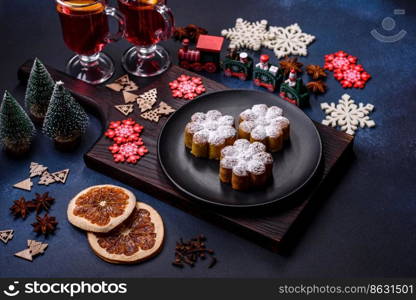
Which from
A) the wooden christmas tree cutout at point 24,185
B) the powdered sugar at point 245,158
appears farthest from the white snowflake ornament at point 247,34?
the wooden christmas tree cutout at point 24,185

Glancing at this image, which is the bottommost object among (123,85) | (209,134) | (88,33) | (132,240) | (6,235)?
(6,235)

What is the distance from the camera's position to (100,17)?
108 inches

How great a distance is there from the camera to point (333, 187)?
2.54 m

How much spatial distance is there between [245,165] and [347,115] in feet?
2.15

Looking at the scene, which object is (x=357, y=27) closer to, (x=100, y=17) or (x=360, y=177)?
(x=360, y=177)

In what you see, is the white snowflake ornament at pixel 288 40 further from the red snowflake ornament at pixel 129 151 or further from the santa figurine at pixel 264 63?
the red snowflake ornament at pixel 129 151

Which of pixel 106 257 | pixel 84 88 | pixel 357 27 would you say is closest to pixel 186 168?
pixel 106 257

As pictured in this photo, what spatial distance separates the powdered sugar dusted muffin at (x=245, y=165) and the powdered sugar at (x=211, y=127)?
7cm

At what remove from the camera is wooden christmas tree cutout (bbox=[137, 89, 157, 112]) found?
279cm

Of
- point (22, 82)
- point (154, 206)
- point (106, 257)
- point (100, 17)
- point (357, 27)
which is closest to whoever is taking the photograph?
point (106, 257)

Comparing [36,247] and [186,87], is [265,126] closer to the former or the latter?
[186,87]

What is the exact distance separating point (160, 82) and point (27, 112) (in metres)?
0.59

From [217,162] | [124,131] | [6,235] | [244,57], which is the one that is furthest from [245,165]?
[6,235]

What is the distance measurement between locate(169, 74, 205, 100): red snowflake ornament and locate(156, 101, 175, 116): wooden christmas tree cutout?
0.07 metres
